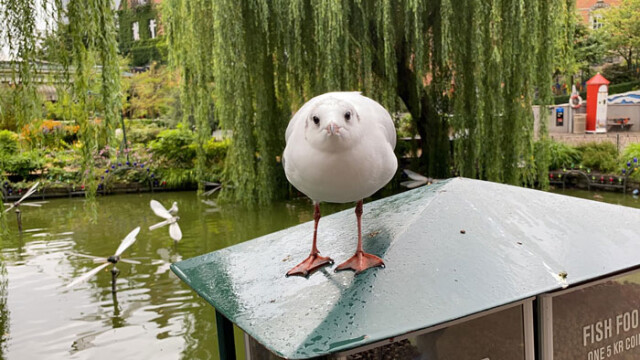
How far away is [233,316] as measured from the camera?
7.85 feet

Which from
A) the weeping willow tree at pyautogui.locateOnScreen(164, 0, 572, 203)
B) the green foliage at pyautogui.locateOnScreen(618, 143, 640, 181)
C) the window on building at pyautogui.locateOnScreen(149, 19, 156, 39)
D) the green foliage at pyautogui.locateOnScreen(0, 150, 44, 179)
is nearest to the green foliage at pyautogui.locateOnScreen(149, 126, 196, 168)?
the green foliage at pyautogui.locateOnScreen(0, 150, 44, 179)

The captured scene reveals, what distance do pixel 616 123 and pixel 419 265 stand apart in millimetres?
22659

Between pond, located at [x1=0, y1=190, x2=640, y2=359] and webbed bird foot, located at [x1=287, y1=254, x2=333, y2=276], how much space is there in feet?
1.48

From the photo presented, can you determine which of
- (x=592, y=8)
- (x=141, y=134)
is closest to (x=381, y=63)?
(x=141, y=134)

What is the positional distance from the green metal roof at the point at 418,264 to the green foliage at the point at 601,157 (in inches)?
494

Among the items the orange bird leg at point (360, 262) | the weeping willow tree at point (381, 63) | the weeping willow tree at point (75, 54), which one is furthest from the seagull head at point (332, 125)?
the weeping willow tree at point (381, 63)

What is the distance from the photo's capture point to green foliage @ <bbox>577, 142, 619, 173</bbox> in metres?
14.5

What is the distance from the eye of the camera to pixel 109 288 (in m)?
8.60

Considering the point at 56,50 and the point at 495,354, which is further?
the point at 56,50

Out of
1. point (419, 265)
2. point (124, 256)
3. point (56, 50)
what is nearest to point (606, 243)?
point (419, 265)

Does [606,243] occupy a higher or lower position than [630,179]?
higher

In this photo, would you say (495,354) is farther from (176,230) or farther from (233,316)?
(176,230)

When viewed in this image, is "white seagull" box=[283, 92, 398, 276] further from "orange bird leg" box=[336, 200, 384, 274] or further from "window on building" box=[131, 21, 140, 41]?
"window on building" box=[131, 21, 140, 41]

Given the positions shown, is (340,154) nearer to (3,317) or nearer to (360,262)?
(360,262)
